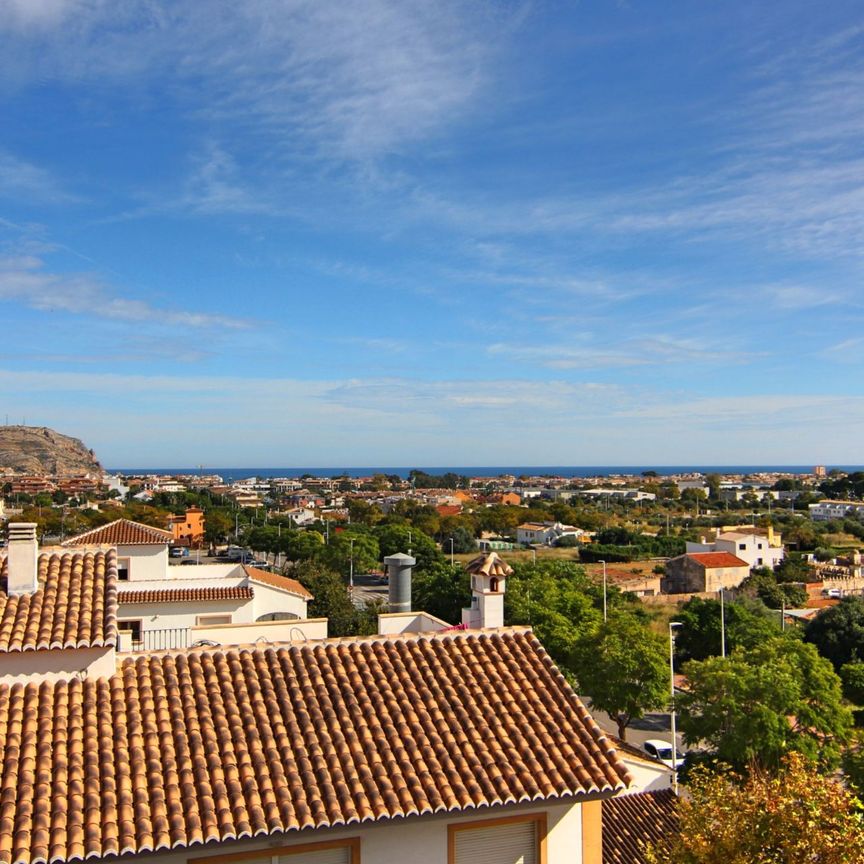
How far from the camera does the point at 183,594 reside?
22094 millimetres

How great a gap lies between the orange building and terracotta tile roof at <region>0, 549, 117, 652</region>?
7375 cm

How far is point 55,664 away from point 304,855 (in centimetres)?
336

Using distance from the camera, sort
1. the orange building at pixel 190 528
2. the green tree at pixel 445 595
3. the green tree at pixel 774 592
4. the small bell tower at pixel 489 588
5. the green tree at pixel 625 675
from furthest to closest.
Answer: the orange building at pixel 190 528, the green tree at pixel 774 592, the green tree at pixel 445 595, the green tree at pixel 625 675, the small bell tower at pixel 489 588

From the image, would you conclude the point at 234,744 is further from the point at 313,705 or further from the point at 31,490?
the point at 31,490

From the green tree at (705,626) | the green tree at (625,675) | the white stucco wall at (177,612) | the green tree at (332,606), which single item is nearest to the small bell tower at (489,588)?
the white stucco wall at (177,612)

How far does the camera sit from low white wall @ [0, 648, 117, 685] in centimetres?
812

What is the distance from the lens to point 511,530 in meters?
105

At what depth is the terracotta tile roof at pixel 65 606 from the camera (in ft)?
26.9

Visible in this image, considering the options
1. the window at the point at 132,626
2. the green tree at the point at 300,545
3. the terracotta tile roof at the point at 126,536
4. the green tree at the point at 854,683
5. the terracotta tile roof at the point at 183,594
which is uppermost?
the terracotta tile roof at the point at 126,536

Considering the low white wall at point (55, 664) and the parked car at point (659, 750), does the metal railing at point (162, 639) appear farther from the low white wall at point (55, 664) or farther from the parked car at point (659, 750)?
the parked car at point (659, 750)

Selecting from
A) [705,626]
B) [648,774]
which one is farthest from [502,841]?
[705,626]

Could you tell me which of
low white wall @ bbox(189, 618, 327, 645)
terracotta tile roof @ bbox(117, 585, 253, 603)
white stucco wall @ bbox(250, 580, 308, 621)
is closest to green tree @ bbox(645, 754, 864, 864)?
low white wall @ bbox(189, 618, 327, 645)

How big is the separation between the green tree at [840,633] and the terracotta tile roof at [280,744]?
34.5 m

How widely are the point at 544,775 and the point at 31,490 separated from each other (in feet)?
516
